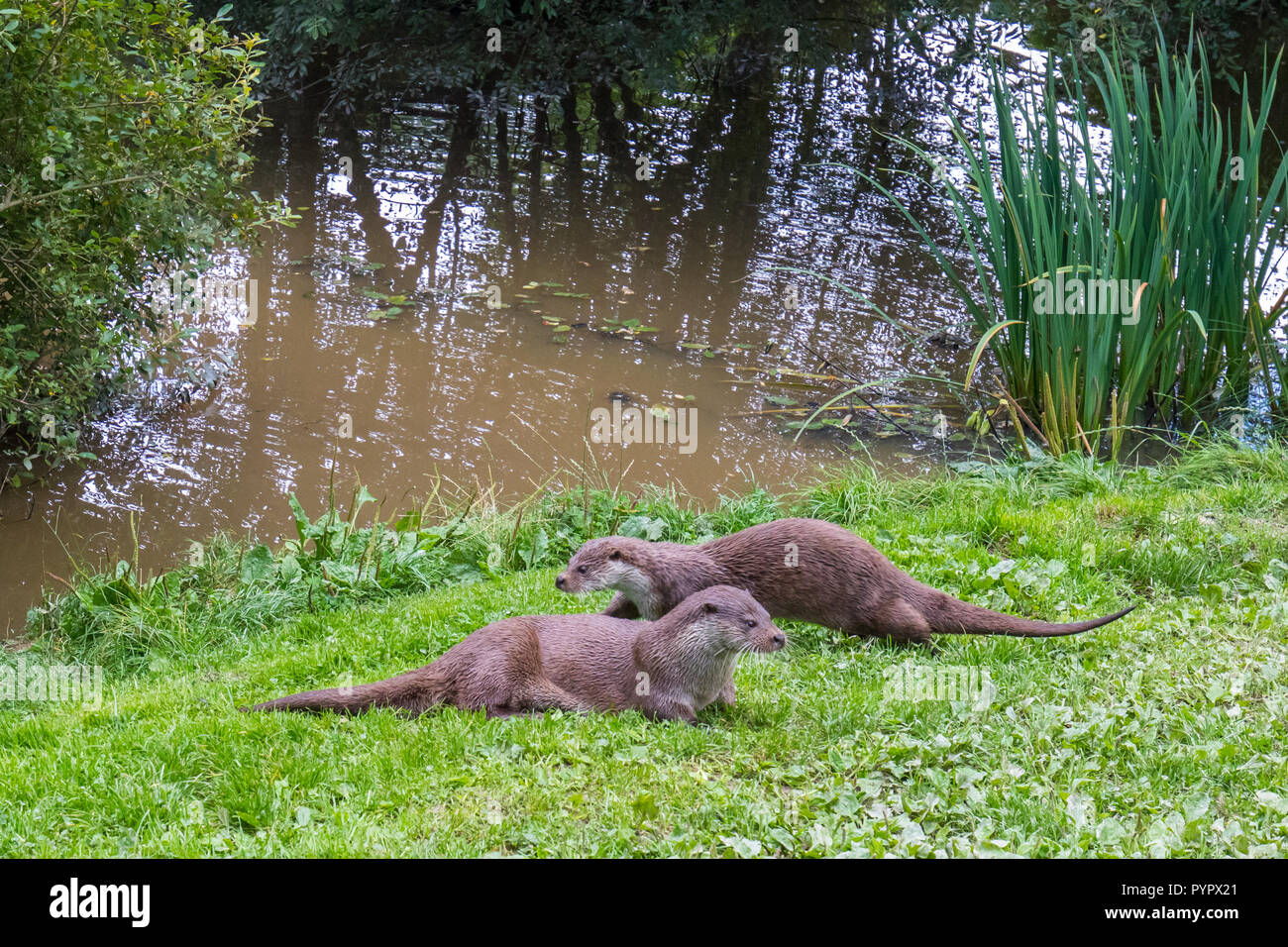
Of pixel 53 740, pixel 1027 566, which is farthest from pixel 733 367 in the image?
pixel 53 740

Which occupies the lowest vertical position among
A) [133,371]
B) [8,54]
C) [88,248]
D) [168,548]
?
[168,548]

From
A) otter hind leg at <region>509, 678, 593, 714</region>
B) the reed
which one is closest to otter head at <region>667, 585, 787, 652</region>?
otter hind leg at <region>509, 678, 593, 714</region>

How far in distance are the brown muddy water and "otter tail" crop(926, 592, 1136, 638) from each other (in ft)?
12.2

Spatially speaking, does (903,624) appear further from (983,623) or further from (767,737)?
(767,737)

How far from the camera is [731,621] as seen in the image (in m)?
4.18

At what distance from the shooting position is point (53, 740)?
A: 14.8 feet

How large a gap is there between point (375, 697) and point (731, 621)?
1.47 metres

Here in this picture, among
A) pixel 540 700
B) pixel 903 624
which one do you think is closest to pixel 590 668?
pixel 540 700

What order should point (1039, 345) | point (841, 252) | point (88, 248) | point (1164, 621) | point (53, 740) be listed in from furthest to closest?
point (841, 252)
point (1039, 345)
point (88, 248)
point (1164, 621)
point (53, 740)

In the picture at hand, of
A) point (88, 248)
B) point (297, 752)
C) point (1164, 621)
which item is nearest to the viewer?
point (297, 752)

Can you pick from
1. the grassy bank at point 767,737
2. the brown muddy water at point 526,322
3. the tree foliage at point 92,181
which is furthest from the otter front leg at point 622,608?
the tree foliage at point 92,181

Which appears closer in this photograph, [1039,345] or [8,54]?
[8,54]

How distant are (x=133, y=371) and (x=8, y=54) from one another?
2.64 metres
